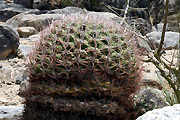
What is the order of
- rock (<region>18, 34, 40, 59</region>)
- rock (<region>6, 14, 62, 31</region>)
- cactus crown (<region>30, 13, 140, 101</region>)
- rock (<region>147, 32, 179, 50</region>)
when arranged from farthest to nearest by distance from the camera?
1. rock (<region>6, 14, 62, 31</region>)
2. rock (<region>147, 32, 179, 50</region>)
3. rock (<region>18, 34, 40, 59</region>)
4. cactus crown (<region>30, 13, 140, 101</region>)

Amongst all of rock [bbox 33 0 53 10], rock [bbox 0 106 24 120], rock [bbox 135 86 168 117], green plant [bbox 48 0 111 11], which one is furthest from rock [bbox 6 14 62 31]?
rock [bbox 135 86 168 117]

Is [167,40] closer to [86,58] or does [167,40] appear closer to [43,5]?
[86,58]

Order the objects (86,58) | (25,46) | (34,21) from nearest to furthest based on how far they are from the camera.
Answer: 1. (86,58)
2. (25,46)
3. (34,21)

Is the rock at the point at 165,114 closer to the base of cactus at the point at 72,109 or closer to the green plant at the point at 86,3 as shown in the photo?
the base of cactus at the point at 72,109

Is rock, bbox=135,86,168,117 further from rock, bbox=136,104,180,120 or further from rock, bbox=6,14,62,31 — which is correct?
rock, bbox=6,14,62,31

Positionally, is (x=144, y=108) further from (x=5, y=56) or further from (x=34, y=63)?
(x=5, y=56)

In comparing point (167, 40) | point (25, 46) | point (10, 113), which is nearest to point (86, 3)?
point (167, 40)

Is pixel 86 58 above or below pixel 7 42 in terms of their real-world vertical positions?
above
